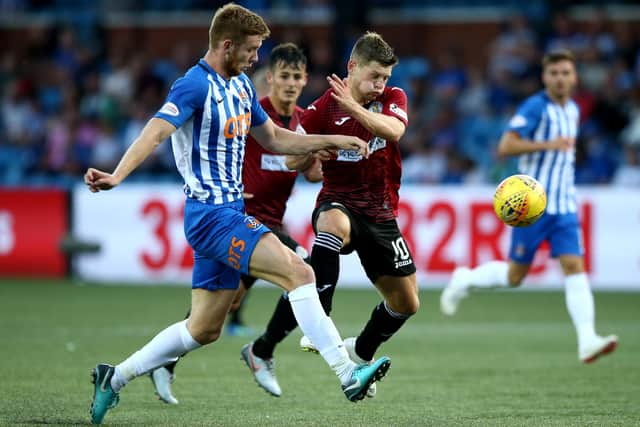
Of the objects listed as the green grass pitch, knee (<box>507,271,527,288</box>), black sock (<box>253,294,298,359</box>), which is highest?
black sock (<box>253,294,298,359</box>)

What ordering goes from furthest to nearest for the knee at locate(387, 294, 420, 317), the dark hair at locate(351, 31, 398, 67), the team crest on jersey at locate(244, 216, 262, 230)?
the knee at locate(387, 294, 420, 317) < the dark hair at locate(351, 31, 398, 67) < the team crest on jersey at locate(244, 216, 262, 230)

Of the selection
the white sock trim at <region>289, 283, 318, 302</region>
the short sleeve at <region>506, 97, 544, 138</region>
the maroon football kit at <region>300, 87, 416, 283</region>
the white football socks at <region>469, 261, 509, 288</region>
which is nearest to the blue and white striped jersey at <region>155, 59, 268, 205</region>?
the white sock trim at <region>289, 283, 318, 302</region>

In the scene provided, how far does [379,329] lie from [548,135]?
3146 mm

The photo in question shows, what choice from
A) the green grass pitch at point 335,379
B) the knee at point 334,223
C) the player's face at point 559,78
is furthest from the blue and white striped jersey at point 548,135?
the knee at point 334,223

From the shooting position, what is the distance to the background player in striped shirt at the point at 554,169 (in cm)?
915

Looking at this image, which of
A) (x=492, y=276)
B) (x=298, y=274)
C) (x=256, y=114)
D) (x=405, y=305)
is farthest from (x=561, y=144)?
(x=298, y=274)

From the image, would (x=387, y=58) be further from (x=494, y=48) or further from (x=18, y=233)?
(x=494, y=48)

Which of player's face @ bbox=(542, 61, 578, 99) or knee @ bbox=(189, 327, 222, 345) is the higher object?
player's face @ bbox=(542, 61, 578, 99)

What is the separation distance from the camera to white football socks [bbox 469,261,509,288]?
10.0 metres

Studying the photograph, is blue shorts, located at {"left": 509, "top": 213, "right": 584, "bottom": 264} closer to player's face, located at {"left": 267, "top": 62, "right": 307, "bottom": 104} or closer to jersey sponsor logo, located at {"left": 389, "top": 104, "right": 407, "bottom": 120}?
player's face, located at {"left": 267, "top": 62, "right": 307, "bottom": 104}

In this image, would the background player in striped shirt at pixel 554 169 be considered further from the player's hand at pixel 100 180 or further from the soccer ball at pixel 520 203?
the player's hand at pixel 100 180

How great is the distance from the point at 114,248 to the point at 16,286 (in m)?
1.54

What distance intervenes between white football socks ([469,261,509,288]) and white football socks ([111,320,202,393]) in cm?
440

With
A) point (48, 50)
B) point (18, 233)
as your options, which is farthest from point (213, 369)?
point (48, 50)
